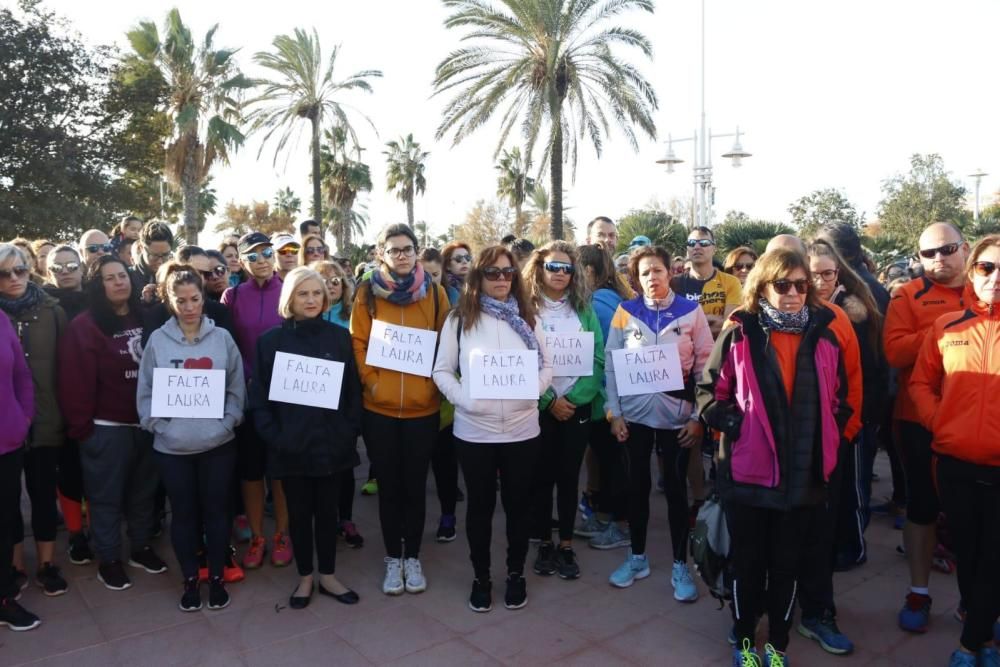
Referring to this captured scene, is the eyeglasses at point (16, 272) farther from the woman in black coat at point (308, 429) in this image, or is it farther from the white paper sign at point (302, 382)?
the white paper sign at point (302, 382)

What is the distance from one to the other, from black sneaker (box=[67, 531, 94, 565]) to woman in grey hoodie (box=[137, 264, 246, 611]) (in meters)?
1.16

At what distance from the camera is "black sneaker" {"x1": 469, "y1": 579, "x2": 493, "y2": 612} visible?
3.94 meters

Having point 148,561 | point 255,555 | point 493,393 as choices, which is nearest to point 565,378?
point 493,393

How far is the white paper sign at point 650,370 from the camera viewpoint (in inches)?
159

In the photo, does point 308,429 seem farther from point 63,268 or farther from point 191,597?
point 63,268

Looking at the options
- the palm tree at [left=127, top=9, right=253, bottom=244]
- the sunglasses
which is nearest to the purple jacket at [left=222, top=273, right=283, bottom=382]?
the sunglasses

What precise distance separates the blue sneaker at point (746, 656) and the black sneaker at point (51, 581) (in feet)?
12.8

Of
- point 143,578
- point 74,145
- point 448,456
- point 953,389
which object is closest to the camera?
point 953,389

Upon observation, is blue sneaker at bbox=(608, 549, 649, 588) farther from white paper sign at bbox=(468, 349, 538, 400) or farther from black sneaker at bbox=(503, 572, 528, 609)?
white paper sign at bbox=(468, 349, 538, 400)

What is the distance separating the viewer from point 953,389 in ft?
10.5

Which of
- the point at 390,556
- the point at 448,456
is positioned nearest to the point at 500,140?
the point at 448,456

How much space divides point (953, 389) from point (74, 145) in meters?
23.5

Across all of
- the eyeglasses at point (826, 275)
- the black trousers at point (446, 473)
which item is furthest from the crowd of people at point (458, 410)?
the black trousers at point (446, 473)

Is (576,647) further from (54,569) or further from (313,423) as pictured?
(54,569)
